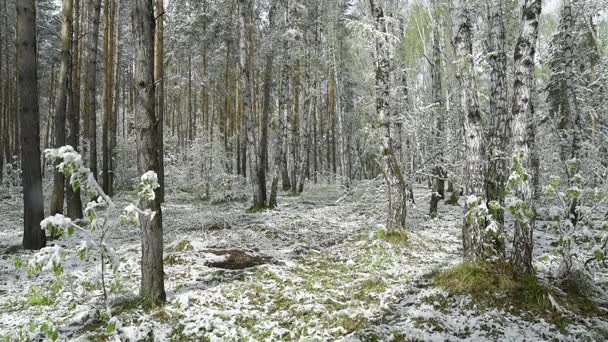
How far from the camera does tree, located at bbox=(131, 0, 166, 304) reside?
432cm

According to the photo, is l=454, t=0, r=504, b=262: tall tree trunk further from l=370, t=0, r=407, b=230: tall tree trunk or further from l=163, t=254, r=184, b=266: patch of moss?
l=163, t=254, r=184, b=266: patch of moss

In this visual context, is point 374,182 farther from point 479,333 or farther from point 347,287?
point 479,333

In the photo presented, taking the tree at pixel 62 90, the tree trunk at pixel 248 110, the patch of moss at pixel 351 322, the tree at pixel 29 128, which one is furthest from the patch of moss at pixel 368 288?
the tree at pixel 62 90

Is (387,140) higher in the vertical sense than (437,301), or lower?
higher

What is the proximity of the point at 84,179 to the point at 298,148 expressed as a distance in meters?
16.1

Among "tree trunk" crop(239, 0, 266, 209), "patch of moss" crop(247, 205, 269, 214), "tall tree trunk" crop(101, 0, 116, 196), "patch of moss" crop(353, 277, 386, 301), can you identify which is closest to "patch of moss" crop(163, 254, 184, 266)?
"patch of moss" crop(353, 277, 386, 301)

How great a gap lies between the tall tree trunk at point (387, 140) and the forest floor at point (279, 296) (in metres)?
0.51

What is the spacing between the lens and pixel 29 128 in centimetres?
693

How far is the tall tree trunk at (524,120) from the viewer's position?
4.76 meters

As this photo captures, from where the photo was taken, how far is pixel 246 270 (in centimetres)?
588

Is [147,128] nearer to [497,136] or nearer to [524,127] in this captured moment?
[524,127]

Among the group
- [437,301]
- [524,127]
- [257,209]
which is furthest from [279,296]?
[257,209]

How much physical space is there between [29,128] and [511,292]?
8.36m

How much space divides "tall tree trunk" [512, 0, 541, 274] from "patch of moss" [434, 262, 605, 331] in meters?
0.24
